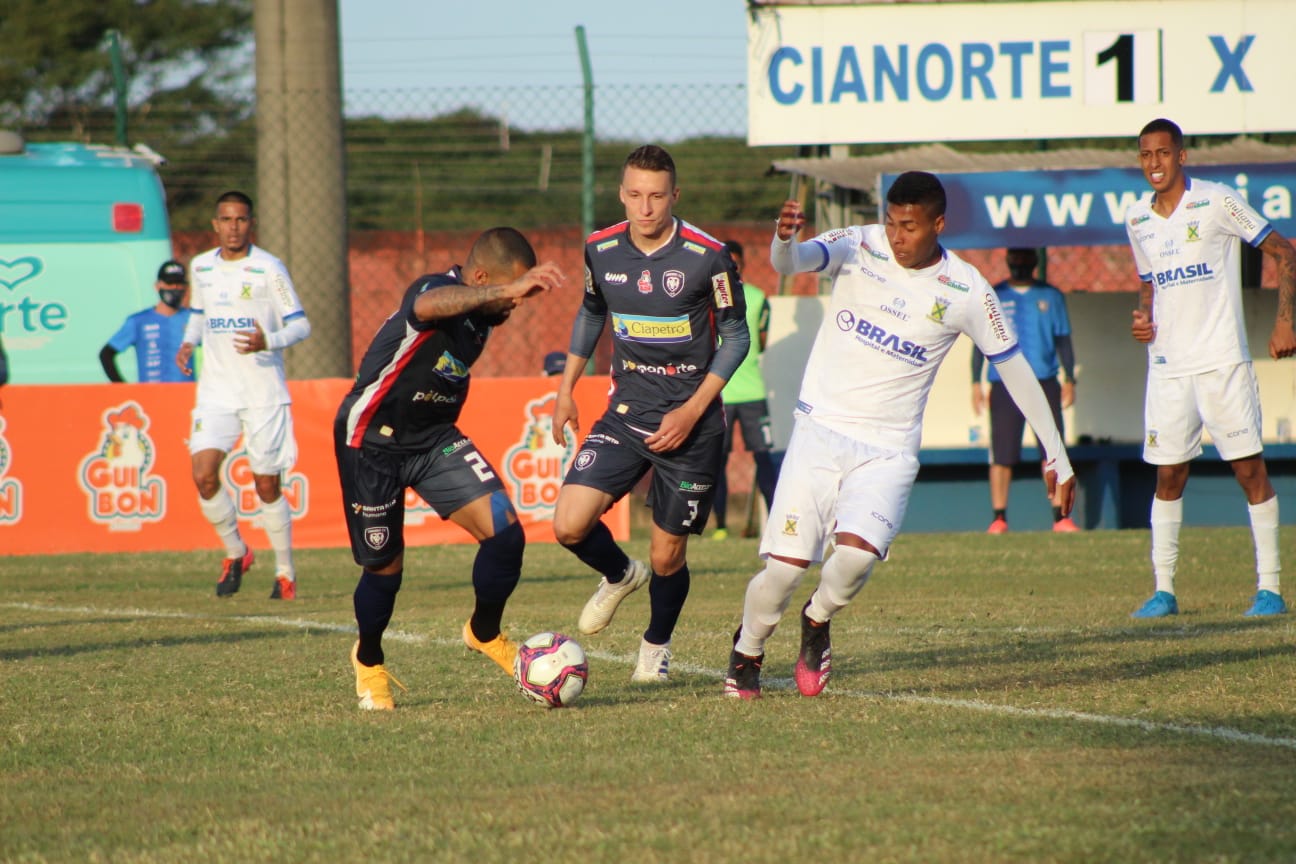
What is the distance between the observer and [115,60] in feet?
49.7

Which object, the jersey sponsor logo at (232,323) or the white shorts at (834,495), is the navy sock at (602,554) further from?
the jersey sponsor logo at (232,323)

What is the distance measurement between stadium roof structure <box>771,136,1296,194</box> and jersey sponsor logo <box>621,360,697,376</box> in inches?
326

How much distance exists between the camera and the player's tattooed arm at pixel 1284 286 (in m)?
8.27

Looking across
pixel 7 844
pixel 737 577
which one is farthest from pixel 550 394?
pixel 7 844

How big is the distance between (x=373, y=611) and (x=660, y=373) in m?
1.50

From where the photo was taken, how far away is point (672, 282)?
21.4 ft

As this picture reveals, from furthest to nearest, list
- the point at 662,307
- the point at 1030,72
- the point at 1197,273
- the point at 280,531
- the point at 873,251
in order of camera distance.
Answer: the point at 1030,72, the point at 280,531, the point at 1197,273, the point at 662,307, the point at 873,251

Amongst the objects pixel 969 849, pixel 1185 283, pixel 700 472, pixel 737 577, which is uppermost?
pixel 1185 283

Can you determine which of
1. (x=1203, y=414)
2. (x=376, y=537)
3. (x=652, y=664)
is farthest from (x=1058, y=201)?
(x=376, y=537)

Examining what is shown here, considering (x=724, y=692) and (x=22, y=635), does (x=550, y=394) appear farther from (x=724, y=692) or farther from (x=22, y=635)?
(x=724, y=692)

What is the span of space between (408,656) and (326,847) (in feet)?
11.4

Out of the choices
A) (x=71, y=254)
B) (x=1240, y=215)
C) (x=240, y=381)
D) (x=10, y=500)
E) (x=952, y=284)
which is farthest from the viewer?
(x=71, y=254)

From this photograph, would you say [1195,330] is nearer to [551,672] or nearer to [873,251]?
[873,251]

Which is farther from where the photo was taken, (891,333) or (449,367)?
(449,367)
